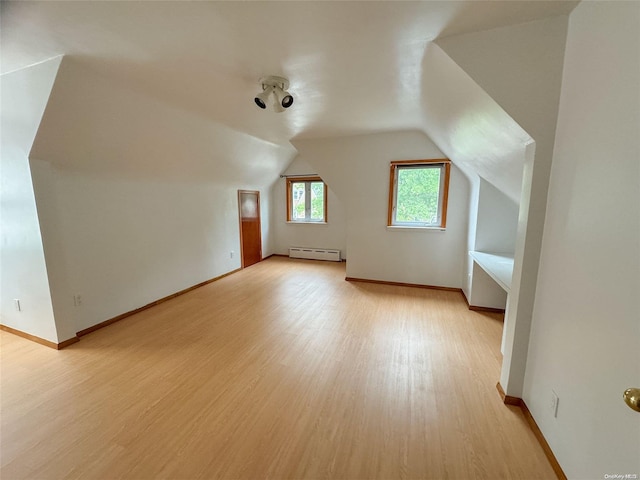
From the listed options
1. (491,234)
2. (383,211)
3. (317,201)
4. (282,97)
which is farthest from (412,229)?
(282,97)

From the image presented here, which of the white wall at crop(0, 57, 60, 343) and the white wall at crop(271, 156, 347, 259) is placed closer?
the white wall at crop(0, 57, 60, 343)

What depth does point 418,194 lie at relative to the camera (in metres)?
3.96

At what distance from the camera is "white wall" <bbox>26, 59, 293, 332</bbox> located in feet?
6.93

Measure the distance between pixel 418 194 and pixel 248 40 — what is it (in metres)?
3.17

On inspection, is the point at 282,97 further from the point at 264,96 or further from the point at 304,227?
the point at 304,227

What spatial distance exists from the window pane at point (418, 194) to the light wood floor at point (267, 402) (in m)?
1.58

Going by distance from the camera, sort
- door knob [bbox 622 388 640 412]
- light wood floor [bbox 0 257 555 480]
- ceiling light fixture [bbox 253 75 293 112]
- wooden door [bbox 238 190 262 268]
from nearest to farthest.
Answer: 1. door knob [bbox 622 388 640 412]
2. light wood floor [bbox 0 257 555 480]
3. ceiling light fixture [bbox 253 75 293 112]
4. wooden door [bbox 238 190 262 268]

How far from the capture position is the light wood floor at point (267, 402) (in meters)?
1.35

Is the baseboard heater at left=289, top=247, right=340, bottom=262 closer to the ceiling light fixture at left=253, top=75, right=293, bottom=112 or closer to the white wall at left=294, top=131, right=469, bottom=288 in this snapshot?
the white wall at left=294, top=131, right=469, bottom=288

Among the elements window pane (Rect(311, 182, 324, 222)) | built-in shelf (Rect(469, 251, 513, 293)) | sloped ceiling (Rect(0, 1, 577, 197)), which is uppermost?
sloped ceiling (Rect(0, 1, 577, 197))

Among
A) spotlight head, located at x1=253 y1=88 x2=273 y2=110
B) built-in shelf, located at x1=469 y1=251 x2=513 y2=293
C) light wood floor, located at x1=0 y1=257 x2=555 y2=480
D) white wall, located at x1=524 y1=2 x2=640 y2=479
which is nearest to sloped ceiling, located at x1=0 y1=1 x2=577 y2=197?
spotlight head, located at x1=253 y1=88 x2=273 y2=110

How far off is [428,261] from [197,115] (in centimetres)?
361

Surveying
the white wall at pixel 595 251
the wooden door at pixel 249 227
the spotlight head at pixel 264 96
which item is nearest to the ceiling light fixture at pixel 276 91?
the spotlight head at pixel 264 96

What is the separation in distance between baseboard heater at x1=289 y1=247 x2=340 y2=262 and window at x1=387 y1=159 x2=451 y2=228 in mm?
1905
